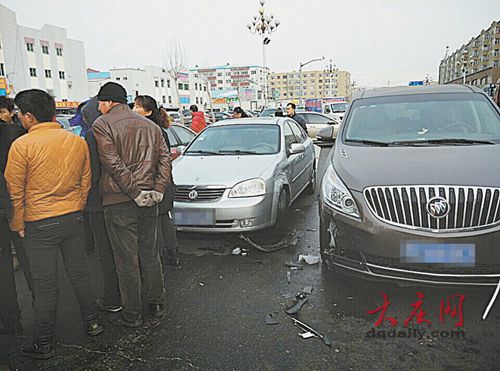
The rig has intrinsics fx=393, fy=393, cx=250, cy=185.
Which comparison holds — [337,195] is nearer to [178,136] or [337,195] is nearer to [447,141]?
[447,141]

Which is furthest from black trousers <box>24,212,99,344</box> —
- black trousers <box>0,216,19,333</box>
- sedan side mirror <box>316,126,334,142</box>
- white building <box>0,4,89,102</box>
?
white building <box>0,4,89,102</box>

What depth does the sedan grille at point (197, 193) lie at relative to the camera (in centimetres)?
455

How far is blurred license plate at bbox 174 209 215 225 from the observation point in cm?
449

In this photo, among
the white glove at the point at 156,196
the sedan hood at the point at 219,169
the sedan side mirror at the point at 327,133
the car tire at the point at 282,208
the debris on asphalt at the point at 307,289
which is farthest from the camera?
the sedan side mirror at the point at 327,133

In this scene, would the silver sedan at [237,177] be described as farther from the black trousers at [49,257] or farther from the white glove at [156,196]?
the black trousers at [49,257]

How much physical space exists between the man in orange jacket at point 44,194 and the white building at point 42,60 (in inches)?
1605

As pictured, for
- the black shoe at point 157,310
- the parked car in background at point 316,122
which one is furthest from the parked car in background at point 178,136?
the parked car in background at point 316,122

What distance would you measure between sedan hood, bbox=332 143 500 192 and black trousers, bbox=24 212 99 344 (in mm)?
2143

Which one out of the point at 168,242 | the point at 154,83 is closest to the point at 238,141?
the point at 168,242

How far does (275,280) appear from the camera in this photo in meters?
3.88

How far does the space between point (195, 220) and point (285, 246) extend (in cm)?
115

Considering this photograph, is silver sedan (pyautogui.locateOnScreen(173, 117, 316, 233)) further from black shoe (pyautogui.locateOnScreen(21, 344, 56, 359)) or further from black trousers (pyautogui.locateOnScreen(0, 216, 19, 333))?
black shoe (pyautogui.locateOnScreen(21, 344, 56, 359))

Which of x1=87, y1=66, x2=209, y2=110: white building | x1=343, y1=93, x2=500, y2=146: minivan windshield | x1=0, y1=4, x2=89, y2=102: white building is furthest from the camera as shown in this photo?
A: x1=87, y1=66, x2=209, y2=110: white building

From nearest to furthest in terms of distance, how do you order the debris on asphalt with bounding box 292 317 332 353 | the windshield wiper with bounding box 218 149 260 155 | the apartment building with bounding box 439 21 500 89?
the debris on asphalt with bounding box 292 317 332 353 → the windshield wiper with bounding box 218 149 260 155 → the apartment building with bounding box 439 21 500 89
